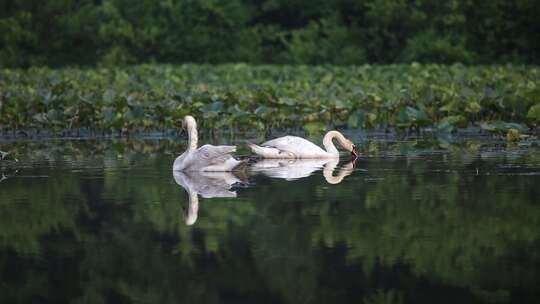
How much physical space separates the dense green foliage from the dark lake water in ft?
100.0

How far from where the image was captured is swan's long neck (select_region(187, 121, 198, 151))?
12.2 meters

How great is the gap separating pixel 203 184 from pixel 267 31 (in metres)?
37.6

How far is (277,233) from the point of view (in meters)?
7.72

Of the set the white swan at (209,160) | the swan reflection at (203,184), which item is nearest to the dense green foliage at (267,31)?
the white swan at (209,160)

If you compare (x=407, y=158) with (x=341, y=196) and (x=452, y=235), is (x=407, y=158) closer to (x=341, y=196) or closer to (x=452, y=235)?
(x=341, y=196)

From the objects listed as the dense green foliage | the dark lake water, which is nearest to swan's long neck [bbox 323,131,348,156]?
the dark lake water

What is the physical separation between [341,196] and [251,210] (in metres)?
1.06

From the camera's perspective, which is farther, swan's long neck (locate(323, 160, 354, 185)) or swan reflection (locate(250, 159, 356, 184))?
swan reflection (locate(250, 159, 356, 184))

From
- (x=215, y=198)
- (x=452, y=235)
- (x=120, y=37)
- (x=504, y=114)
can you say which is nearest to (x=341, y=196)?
(x=215, y=198)

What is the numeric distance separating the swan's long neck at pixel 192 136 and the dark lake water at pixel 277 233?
36 cm

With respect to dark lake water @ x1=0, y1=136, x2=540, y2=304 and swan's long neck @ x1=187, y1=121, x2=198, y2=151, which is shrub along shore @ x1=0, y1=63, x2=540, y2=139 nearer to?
swan's long neck @ x1=187, y1=121, x2=198, y2=151

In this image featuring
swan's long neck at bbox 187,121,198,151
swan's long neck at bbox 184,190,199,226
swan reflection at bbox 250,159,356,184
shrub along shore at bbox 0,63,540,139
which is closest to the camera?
swan's long neck at bbox 184,190,199,226

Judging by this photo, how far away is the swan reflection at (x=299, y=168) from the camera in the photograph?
1154 centimetres

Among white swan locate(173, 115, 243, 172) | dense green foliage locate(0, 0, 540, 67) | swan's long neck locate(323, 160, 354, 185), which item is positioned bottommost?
swan's long neck locate(323, 160, 354, 185)
